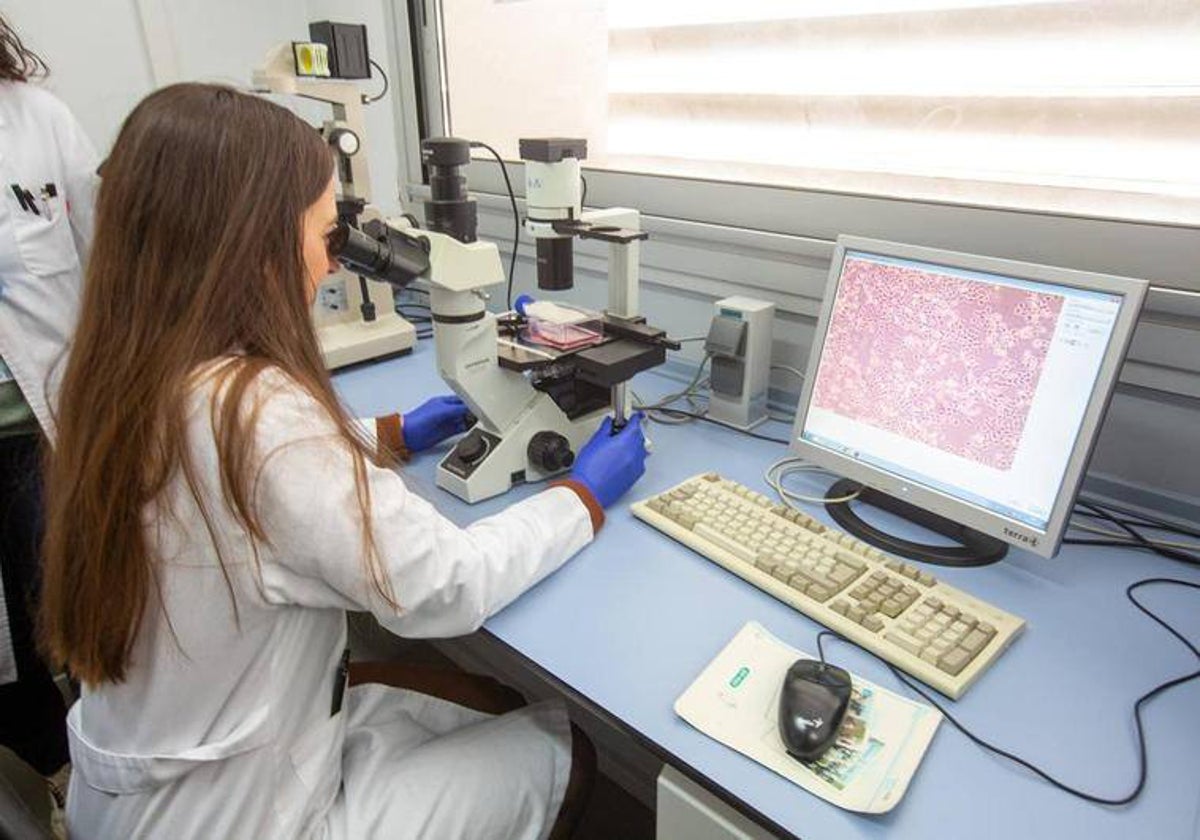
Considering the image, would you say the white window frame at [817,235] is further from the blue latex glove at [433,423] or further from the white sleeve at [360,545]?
the white sleeve at [360,545]

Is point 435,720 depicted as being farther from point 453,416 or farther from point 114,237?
point 114,237

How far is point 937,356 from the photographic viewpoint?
0.96m

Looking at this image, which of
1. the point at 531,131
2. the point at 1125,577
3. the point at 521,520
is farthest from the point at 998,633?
the point at 531,131

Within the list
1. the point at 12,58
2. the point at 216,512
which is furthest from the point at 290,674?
the point at 12,58

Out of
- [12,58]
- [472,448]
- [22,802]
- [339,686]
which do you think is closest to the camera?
[22,802]

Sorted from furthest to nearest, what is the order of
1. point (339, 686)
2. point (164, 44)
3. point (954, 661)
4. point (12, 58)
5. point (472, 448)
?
1. point (164, 44)
2. point (12, 58)
3. point (472, 448)
4. point (339, 686)
5. point (954, 661)

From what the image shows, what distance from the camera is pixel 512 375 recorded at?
1.11 meters

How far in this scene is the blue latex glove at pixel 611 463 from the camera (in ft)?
3.44

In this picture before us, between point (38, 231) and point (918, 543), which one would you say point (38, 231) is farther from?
point (918, 543)

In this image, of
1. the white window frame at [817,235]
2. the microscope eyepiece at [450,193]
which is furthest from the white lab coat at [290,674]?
the white window frame at [817,235]

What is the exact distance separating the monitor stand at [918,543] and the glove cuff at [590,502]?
34 centimetres

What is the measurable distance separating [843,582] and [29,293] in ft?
5.41

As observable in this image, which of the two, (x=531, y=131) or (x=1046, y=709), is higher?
(x=531, y=131)

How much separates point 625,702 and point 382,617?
0.28 metres
